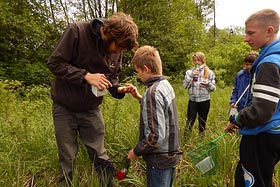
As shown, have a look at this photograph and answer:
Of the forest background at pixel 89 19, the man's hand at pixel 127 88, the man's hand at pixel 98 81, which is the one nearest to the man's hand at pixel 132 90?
the man's hand at pixel 127 88

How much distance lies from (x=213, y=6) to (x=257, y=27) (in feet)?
101

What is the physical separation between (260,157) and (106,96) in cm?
251

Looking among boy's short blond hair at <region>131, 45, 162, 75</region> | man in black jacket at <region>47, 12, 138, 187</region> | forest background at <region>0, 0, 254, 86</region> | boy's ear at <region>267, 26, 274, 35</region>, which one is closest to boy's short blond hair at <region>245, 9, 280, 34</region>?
boy's ear at <region>267, 26, 274, 35</region>

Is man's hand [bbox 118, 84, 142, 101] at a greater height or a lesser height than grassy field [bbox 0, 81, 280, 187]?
greater

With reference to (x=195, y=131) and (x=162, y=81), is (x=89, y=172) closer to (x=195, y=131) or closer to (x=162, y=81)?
(x=162, y=81)

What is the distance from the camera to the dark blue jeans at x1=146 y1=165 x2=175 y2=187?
223 centimetres

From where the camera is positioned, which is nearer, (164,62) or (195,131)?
(195,131)

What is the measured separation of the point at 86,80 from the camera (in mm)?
2379

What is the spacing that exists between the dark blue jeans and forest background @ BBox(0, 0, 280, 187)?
0.58 m

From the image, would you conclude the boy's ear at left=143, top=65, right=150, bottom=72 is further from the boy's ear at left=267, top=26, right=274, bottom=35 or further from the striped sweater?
the boy's ear at left=267, top=26, right=274, bottom=35

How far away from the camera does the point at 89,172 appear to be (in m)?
2.97

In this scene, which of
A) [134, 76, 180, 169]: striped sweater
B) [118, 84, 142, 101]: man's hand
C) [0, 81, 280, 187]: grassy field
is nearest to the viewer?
[134, 76, 180, 169]: striped sweater

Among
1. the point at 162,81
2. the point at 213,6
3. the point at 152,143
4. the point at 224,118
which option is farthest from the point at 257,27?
the point at 213,6

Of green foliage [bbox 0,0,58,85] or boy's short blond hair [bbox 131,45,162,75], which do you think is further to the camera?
green foliage [bbox 0,0,58,85]
